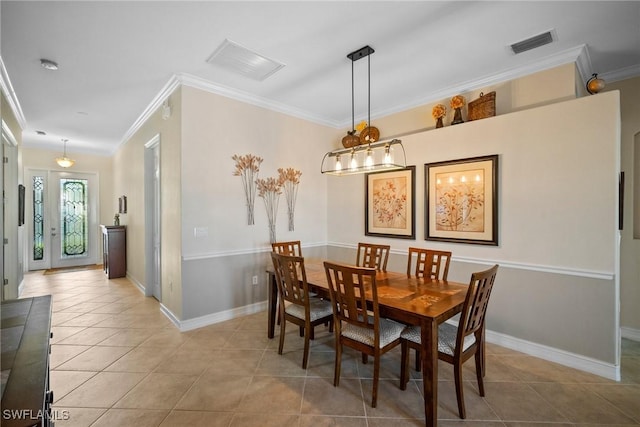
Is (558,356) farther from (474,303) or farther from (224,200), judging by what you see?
(224,200)

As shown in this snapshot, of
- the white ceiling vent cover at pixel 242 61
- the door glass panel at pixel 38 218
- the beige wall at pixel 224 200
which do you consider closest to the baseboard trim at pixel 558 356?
the beige wall at pixel 224 200

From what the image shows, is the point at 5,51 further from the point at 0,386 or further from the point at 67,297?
the point at 67,297

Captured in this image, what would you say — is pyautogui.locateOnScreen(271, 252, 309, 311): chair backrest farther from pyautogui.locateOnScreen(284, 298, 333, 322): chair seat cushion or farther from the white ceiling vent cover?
the white ceiling vent cover

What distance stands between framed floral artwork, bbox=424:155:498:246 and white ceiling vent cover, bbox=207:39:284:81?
7.39 feet

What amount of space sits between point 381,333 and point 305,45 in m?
2.59

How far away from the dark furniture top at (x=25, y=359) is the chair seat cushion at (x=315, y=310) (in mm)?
1761

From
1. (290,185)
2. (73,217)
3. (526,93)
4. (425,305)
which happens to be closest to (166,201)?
(290,185)

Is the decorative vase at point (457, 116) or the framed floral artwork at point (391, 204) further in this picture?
the framed floral artwork at point (391, 204)

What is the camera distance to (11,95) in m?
3.58

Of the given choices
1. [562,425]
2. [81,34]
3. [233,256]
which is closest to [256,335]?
[233,256]

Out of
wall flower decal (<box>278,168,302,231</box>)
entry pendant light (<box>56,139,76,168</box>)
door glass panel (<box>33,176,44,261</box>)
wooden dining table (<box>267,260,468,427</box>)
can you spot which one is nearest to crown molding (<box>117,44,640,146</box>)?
wall flower decal (<box>278,168,302,231</box>)

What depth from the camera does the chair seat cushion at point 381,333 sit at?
2103 millimetres

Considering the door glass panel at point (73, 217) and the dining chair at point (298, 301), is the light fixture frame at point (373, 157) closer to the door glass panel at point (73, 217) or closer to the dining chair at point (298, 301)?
the dining chair at point (298, 301)

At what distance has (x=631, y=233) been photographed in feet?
9.98
